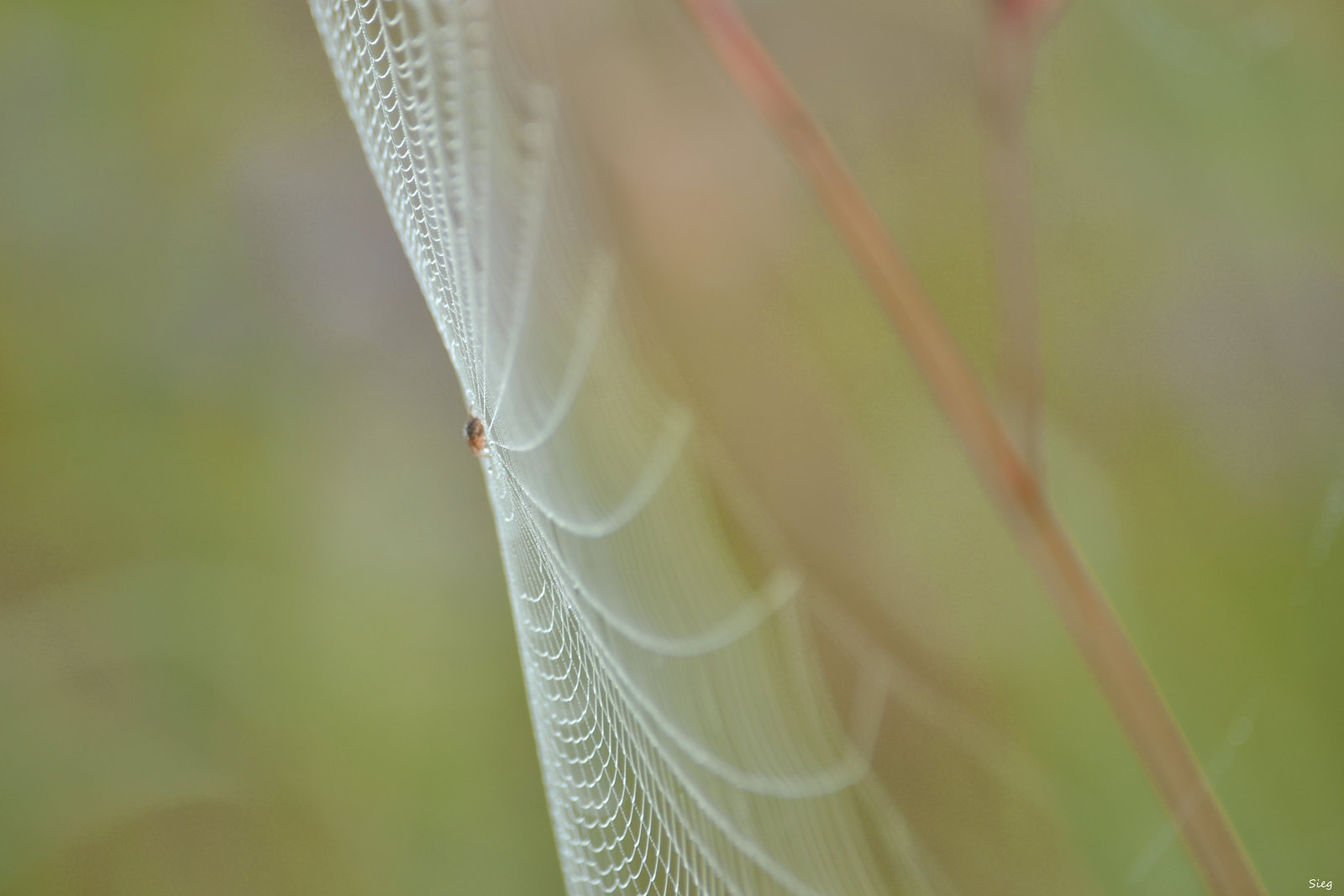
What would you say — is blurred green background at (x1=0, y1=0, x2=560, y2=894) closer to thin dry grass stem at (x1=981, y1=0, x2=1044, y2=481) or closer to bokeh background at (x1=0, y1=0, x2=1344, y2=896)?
bokeh background at (x1=0, y1=0, x2=1344, y2=896)

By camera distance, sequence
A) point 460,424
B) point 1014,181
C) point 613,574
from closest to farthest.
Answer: point 1014,181 → point 613,574 → point 460,424

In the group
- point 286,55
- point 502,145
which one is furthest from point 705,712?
point 286,55

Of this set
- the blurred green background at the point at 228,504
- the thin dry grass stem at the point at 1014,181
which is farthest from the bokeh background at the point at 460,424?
the thin dry grass stem at the point at 1014,181

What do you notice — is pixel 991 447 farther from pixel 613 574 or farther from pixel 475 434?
pixel 613 574

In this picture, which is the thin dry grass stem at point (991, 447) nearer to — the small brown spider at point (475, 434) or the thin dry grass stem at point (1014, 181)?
the thin dry grass stem at point (1014, 181)

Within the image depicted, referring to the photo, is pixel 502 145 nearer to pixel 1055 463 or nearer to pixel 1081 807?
pixel 1055 463

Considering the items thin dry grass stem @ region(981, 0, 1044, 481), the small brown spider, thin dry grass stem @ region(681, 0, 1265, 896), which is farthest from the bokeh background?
thin dry grass stem @ region(981, 0, 1044, 481)

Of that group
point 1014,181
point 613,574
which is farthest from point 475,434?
point 1014,181
